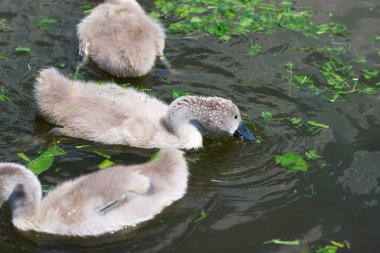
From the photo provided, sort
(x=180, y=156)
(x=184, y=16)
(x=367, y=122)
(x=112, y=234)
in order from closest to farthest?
1. (x=112, y=234)
2. (x=180, y=156)
3. (x=367, y=122)
4. (x=184, y=16)

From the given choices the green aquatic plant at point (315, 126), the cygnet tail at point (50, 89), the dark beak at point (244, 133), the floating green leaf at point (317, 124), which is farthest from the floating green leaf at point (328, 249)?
the cygnet tail at point (50, 89)

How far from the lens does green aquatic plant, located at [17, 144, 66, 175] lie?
612cm

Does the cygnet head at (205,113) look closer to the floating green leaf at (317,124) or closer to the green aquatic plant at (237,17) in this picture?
the floating green leaf at (317,124)

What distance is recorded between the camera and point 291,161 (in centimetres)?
643

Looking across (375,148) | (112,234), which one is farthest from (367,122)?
(112,234)

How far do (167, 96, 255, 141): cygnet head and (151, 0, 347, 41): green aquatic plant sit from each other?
199 cm

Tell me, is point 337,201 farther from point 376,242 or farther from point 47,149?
point 47,149

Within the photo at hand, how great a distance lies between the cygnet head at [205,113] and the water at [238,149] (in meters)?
0.27

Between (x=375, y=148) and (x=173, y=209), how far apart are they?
214 cm

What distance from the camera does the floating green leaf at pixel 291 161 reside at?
20.9ft

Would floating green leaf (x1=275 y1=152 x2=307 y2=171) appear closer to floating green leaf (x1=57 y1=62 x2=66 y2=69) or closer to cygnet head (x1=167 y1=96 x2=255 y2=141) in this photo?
cygnet head (x1=167 y1=96 x2=255 y2=141)

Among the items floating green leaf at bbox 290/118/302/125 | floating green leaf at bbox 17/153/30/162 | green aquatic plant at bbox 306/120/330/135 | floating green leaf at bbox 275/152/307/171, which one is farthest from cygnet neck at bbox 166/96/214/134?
floating green leaf at bbox 17/153/30/162

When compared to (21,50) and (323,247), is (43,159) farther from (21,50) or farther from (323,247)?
(323,247)

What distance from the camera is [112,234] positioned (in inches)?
216
